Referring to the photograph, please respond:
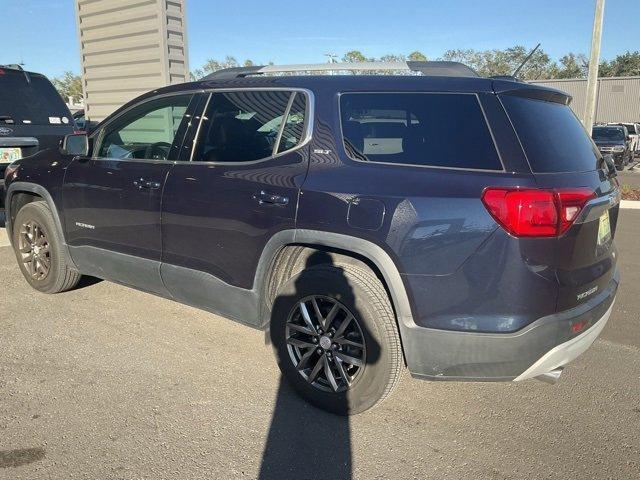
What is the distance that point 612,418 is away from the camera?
119 inches

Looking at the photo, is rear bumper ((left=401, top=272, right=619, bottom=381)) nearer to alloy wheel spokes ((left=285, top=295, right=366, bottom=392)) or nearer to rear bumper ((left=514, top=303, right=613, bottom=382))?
rear bumper ((left=514, top=303, right=613, bottom=382))

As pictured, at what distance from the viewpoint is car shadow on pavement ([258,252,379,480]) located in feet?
8.42

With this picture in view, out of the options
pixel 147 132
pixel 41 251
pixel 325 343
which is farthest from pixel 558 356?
pixel 41 251

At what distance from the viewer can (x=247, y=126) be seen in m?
3.45

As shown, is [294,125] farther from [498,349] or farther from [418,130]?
[498,349]

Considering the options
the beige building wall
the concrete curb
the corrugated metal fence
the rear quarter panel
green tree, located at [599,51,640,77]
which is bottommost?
the concrete curb

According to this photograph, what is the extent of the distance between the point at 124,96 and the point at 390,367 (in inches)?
344

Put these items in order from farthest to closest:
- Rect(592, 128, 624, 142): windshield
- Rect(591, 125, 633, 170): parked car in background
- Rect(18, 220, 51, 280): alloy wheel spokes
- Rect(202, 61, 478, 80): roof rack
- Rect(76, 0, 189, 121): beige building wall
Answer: Rect(592, 128, 624, 142): windshield
Rect(591, 125, 633, 170): parked car in background
Rect(76, 0, 189, 121): beige building wall
Rect(18, 220, 51, 280): alloy wheel spokes
Rect(202, 61, 478, 80): roof rack

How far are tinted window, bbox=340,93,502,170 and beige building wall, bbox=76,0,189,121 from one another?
266 inches

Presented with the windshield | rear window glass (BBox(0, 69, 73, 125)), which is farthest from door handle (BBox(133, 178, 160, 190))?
the windshield

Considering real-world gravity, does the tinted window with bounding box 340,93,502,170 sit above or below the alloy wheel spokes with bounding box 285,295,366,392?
above

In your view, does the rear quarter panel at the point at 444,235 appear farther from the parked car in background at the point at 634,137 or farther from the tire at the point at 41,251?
the parked car in background at the point at 634,137

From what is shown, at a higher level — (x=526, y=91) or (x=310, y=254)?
(x=526, y=91)

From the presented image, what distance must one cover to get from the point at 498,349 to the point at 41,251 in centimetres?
400
